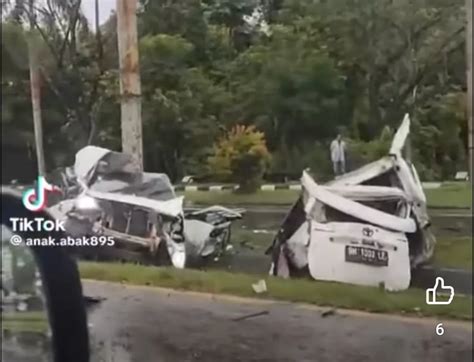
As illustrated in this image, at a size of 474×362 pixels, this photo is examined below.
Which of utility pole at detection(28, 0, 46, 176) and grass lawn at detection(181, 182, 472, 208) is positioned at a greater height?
utility pole at detection(28, 0, 46, 176)

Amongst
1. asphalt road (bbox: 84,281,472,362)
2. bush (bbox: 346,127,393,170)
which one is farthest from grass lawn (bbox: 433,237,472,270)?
bush (bbox: 346,127,393,170)

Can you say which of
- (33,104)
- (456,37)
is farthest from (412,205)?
(33,104)

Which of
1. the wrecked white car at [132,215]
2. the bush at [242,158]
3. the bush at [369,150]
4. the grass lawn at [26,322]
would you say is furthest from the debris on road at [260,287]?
the grass lawn at [26,322]

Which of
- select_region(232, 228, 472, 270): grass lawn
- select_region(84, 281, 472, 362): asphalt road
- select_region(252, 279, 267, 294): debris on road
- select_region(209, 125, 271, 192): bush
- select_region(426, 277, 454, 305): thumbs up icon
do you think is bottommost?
select_region(84, 281, 472, 362): asphalt road

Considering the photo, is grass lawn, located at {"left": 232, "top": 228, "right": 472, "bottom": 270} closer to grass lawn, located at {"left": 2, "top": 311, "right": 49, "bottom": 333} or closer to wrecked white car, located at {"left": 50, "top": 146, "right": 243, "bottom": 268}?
wrecked white car, located at {"left": 50, "top": 146, "right": 243, "bottom": 268}

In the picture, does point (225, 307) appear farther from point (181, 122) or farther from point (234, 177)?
point (181, 122)

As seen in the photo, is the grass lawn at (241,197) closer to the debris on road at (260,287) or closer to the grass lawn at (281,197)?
the grass lawn at (281,197)
